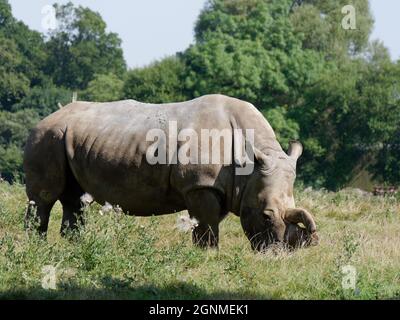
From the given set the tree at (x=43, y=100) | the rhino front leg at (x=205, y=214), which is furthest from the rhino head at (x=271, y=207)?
the tree at (x=43, y=100)

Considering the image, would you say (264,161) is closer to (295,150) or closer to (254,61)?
(295,150)

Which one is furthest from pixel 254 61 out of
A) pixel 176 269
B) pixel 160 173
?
pixel 176 269

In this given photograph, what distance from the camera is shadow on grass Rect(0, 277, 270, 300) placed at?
362 inches

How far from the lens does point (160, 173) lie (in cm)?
1201

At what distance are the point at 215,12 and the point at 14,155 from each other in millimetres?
20963

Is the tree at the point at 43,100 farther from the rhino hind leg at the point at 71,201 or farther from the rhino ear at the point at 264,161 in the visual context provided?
the rhino ear at the point at 264,161

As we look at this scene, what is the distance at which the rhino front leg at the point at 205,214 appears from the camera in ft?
38.3

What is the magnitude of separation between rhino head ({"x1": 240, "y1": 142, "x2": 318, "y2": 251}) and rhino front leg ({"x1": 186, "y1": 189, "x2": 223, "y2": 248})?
0.35 meters

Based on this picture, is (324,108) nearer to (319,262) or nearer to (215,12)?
(215,12)

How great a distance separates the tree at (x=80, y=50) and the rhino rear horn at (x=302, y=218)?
78.1m

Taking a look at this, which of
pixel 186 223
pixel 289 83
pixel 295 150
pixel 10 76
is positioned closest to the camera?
pixel 186 223

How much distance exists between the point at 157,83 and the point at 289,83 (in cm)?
888
